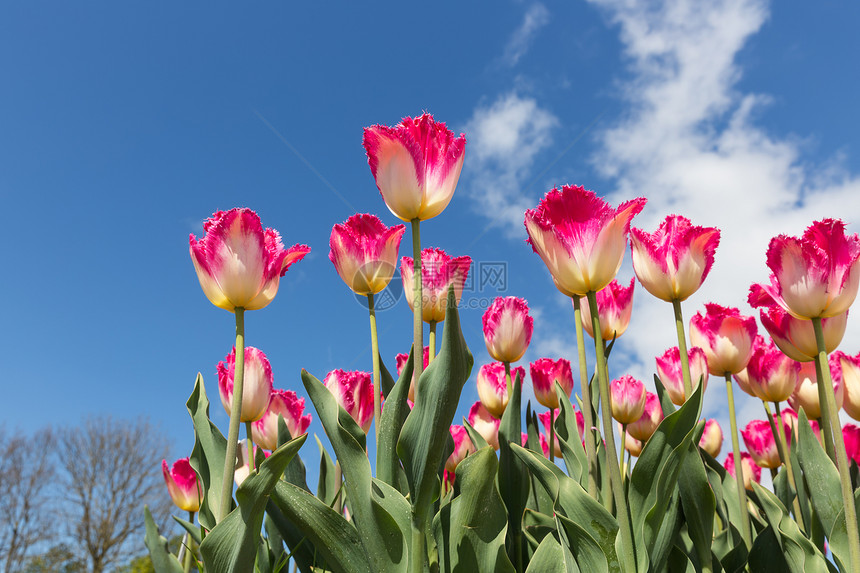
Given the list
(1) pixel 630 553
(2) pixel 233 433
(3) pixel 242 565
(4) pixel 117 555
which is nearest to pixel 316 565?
(3) pixel 242 565

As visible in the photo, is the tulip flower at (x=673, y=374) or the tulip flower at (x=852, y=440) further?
the tulip flower at (x=852, y=440)

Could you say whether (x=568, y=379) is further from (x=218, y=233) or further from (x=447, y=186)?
(x=218, y=233)

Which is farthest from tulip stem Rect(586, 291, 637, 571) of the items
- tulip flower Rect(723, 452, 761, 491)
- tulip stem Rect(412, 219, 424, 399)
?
tulip flower Rect(723, 452, 761, 491)

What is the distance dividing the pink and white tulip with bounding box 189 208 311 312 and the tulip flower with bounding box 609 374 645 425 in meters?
1.48

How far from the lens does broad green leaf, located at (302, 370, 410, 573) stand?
51.9 inches

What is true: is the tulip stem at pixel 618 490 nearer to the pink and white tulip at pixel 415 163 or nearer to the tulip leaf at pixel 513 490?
the tulip leaf at pixel 513 490

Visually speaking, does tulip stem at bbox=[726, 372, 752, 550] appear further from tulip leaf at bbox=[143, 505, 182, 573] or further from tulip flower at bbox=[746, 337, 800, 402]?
tulip leaf at bbox=[143, 505, 182, 573]

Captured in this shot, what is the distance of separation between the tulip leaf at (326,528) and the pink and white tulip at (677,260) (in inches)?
41.1

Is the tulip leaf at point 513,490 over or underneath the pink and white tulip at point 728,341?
underneath

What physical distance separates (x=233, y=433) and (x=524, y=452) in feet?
2.25

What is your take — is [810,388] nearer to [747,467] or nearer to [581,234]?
[747,467]

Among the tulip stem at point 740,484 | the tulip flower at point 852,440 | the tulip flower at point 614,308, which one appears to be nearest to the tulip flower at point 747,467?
the tulip flower at point 852,440

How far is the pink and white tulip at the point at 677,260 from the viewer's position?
1.66 m

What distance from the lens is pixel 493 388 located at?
2504 millimetres
